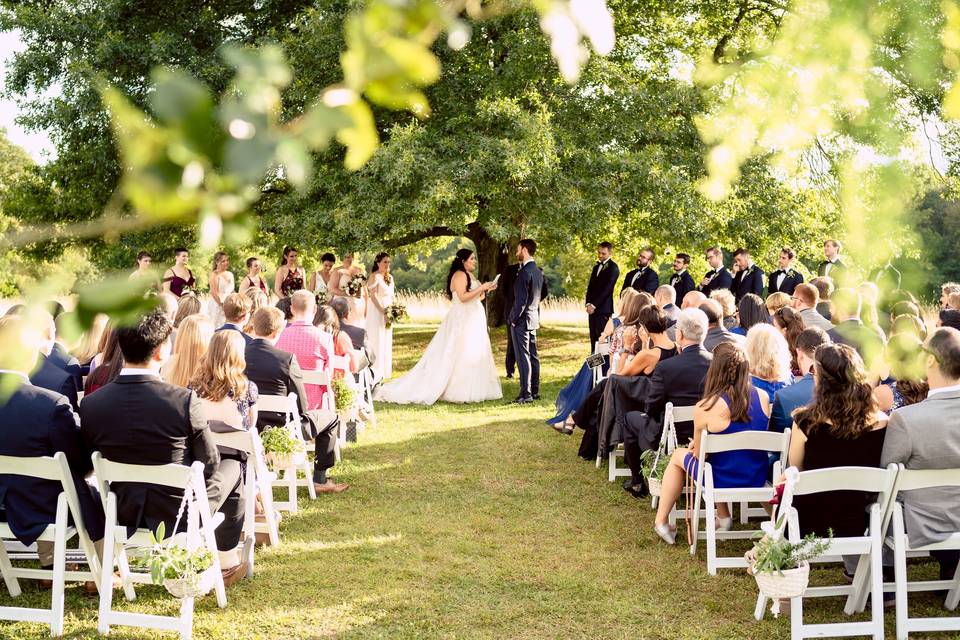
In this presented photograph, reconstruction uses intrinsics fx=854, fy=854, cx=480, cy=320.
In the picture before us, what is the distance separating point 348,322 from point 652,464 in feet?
15.4

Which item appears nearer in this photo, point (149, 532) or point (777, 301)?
point (149, 532)

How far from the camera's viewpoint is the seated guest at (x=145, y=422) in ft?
15.1

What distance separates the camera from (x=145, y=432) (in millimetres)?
4609

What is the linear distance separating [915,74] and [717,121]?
0.30 m

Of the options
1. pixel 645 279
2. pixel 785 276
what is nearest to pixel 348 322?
pixel 645 279

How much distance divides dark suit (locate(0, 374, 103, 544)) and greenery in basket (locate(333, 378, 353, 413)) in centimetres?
367

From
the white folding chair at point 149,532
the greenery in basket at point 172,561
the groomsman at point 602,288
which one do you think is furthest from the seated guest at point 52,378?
the groomsman at point 602,288

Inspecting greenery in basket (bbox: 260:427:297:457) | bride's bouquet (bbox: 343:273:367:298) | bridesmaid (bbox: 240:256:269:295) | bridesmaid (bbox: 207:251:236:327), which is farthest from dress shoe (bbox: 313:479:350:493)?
bride's bouquet (bbox: 343:273:367:298)

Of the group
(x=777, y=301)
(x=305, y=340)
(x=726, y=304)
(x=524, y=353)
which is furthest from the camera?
(x=524, y=353)

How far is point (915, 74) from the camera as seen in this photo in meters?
1.30

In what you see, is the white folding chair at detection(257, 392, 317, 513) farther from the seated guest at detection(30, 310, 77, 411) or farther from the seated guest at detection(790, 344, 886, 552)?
the seated guest at detection(790, 344, 886, 552)

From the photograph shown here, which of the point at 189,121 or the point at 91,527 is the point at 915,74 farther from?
the point at 91,527

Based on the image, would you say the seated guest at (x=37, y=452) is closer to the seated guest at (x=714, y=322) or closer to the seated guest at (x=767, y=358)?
the seated guest at (x=767, y=358)

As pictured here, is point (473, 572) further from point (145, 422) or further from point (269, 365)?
point (269, 365)
